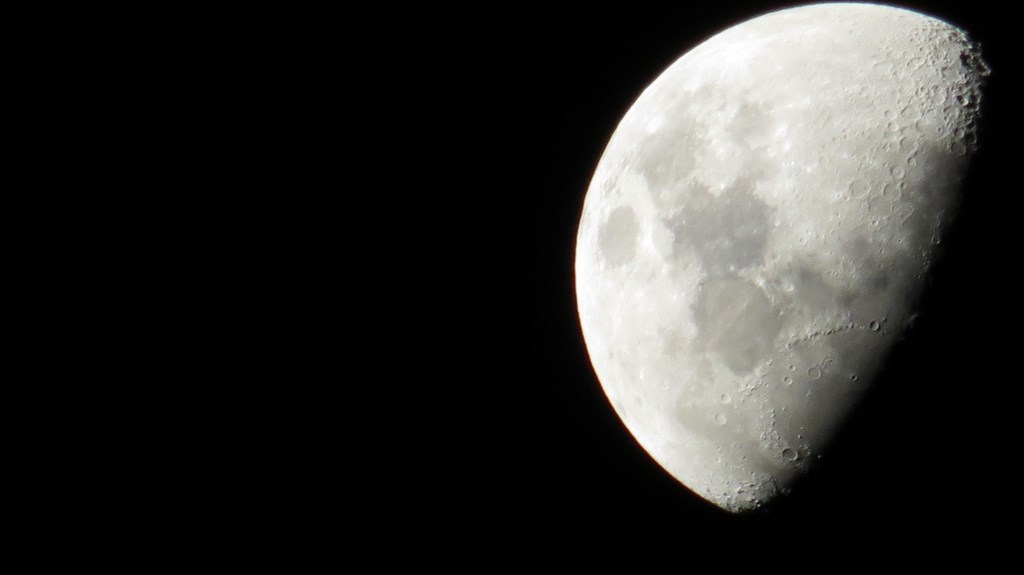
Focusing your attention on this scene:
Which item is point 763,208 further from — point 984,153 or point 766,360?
point 984,153

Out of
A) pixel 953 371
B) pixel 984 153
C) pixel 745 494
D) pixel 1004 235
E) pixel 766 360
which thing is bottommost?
pixel 745 494

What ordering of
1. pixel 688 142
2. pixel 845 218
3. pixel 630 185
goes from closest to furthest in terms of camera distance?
pixel 845 218 → pixel 688 142 → pixel 630 185

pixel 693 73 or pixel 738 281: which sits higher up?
pixel 693 73

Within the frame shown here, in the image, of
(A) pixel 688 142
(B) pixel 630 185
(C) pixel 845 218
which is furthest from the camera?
(B) pixel 630 185

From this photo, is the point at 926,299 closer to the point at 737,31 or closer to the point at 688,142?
the point at 688,142

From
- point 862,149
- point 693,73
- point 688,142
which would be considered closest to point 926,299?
point 862,149

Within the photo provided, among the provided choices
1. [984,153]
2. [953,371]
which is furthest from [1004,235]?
[953,371]

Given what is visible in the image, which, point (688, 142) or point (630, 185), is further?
point (630, 185)
